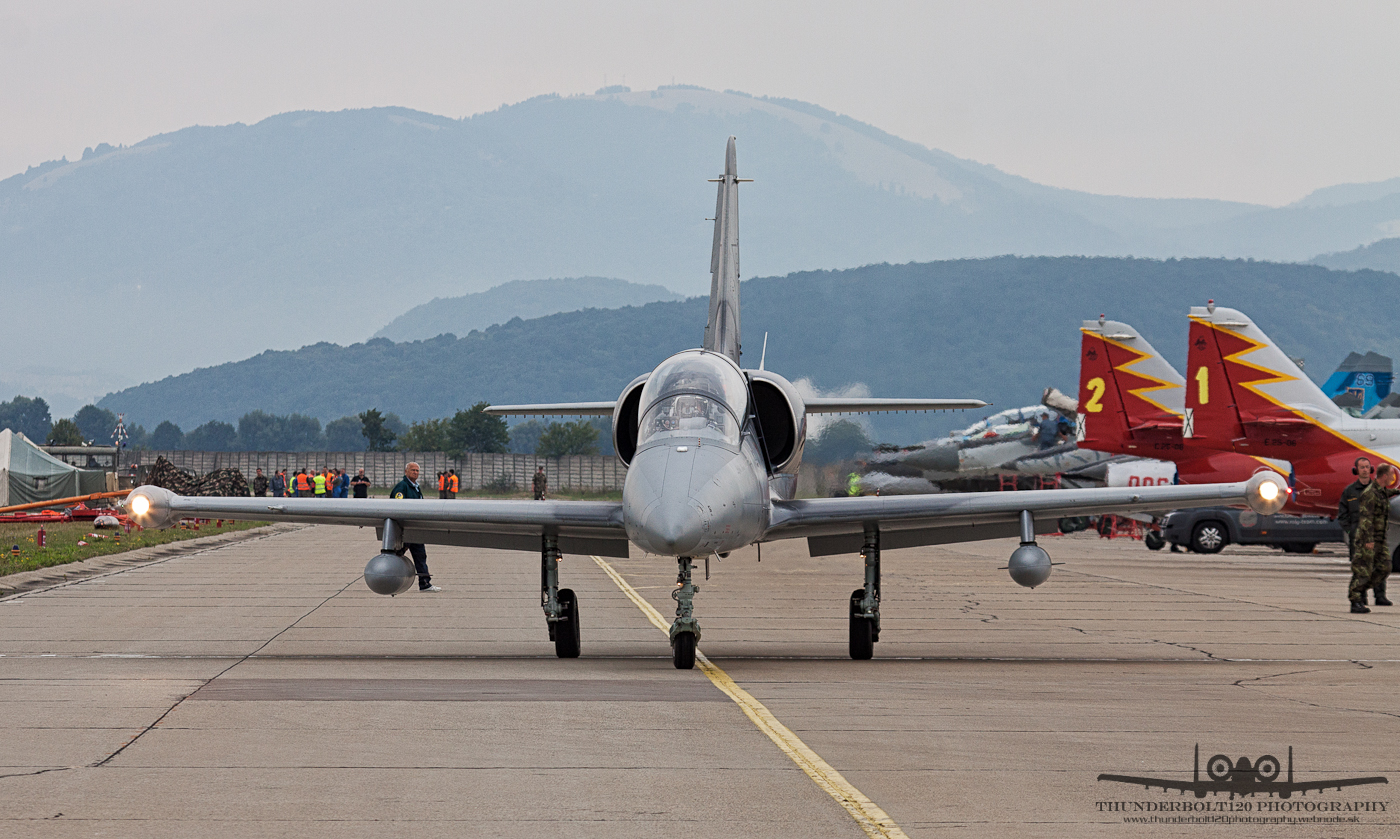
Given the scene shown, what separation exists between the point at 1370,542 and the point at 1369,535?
0.16 metres

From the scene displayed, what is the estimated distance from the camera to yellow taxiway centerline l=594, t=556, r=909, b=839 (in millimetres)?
6971

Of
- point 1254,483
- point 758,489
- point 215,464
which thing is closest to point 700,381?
point 758,489

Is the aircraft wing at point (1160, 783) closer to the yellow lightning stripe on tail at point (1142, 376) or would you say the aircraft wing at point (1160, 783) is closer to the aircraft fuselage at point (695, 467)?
the aircraft fuselage at point (695, 467)

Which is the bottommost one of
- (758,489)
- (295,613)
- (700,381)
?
(295,613)

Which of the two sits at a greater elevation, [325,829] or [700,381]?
[700,381]

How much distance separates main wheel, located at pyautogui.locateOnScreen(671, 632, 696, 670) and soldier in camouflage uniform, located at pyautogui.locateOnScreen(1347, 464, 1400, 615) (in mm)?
12184

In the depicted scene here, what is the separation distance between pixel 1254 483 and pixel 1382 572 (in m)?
8.74

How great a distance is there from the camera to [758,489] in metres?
14.1

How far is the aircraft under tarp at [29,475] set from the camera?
51188 mm

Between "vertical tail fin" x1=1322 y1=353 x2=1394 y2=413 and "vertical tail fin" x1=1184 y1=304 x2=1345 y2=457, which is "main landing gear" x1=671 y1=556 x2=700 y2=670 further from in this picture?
"vertical tail fin" x1=1322 y1=353 x2=1394 y2=413

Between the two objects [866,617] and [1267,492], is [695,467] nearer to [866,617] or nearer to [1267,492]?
[866,617]

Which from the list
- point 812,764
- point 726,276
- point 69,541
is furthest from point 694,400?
point 69,541

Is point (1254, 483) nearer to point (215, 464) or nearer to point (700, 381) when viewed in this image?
point (700, 381)

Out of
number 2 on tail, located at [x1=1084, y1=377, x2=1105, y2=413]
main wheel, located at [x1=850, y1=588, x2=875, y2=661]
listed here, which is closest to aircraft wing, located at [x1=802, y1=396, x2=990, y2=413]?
main wheel, located at [x1=850, y1=588, x2=875, y2=661]
